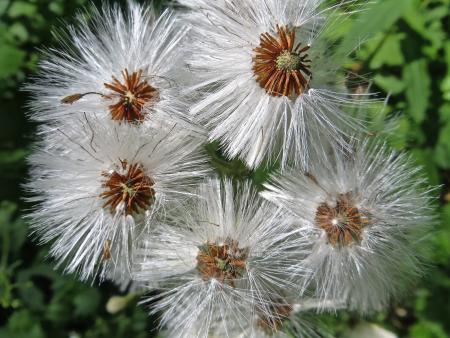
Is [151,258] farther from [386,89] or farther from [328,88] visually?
[386,89]

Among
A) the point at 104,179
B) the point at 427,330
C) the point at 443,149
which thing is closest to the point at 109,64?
the point at 104,179

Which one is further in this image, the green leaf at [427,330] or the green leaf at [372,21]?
the green leaf at [427,330]

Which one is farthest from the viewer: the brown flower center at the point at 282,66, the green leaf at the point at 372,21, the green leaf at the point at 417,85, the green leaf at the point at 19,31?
the green leaf at the point at 19,31

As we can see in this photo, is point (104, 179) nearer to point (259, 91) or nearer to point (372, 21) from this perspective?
point (259, 91)

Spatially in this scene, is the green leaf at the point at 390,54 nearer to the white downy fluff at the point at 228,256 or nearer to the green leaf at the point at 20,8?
the white downy fluff at the point at 228,256

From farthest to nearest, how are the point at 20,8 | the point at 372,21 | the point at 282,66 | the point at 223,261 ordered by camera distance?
the point at 20,8
the point at 223,261
the point at 372,21
the point at 282,66

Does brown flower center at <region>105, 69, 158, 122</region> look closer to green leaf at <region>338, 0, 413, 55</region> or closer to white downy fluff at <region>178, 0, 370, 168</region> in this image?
white downy fluff at <region>178, 0, 370, 168</region>

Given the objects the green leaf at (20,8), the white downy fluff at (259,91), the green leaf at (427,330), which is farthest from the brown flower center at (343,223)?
the green leaf at (20,8)
